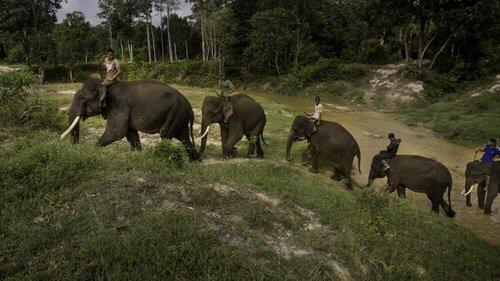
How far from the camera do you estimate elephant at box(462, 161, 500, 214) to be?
12.1 meters

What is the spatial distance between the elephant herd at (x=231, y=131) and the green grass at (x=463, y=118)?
974 cm

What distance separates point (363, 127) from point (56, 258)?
22.2 m

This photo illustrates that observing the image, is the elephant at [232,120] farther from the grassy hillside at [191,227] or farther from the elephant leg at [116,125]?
the grassy hillside at [191,227]

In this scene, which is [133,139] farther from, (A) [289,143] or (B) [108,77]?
(A) [289,143]

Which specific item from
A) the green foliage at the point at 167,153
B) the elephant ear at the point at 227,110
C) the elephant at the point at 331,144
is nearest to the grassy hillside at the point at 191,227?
the green foliage at the point at 167,153

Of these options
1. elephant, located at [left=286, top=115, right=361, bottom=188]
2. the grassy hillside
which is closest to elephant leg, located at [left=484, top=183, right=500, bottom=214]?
the grassy hillside

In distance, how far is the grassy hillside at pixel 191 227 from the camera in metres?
4.89

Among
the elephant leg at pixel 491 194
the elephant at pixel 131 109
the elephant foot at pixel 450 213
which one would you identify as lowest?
the elephant foot at pixel 450 213

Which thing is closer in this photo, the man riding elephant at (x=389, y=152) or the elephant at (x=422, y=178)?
the elephant at (x=422, y=178)

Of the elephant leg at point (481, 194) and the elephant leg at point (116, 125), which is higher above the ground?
the elephant leg at point (116, 125)

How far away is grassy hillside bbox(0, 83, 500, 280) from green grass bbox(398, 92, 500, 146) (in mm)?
14522

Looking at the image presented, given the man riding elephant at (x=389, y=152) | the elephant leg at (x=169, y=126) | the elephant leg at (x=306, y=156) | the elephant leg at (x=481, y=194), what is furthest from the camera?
the elephant leg at (x=306, y=156)

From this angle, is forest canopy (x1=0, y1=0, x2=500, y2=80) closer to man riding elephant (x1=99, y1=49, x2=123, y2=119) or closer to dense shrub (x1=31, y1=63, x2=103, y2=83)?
dense shrub (x1=31, y1=63, x2=103, y2=83)

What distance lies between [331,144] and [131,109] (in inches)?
250
